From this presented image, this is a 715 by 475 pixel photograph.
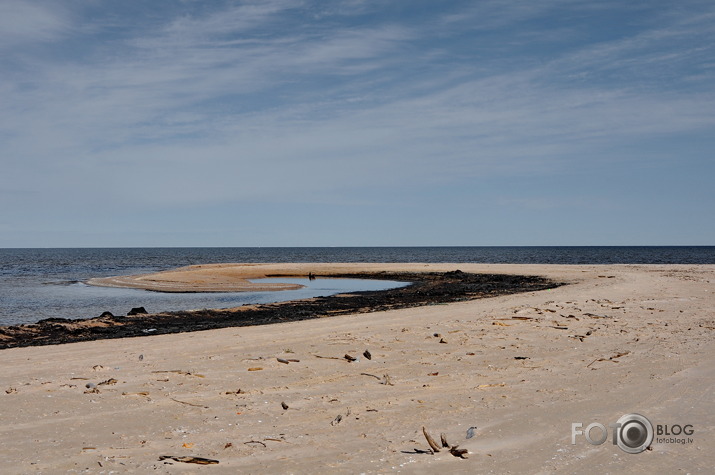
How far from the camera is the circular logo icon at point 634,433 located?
586cm

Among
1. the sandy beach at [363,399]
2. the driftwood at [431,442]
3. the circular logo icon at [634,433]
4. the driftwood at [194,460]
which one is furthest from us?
the circular logo icon at [634,433]

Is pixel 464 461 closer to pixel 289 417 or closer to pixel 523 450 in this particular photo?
pixel 523 450

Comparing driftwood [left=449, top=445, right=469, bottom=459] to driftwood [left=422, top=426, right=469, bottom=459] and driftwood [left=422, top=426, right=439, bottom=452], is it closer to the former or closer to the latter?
driftwood [left=422, top=426, right=469, bottom=459]

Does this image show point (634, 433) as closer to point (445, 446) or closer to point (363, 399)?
point (445, 446)

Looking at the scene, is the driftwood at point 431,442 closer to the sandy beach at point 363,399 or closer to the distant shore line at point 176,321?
the sandy beach at point 363,399

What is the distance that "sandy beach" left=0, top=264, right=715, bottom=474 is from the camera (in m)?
5.59

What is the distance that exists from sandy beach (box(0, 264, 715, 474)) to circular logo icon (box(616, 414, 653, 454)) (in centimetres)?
10

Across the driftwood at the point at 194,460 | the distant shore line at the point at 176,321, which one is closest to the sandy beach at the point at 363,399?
the driftwood at the point at 194,460

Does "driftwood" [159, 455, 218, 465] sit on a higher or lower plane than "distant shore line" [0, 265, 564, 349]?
higher

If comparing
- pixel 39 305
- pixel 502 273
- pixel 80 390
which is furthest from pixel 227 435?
pixel 502 273

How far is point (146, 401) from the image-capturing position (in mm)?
7633

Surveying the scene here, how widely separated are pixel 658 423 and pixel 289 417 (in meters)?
4.35

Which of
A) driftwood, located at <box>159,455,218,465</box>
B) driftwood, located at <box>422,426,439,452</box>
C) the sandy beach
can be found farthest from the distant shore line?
driftwood, located at <box>422,426,439,452</box>

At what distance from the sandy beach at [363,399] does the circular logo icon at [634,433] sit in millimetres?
103
